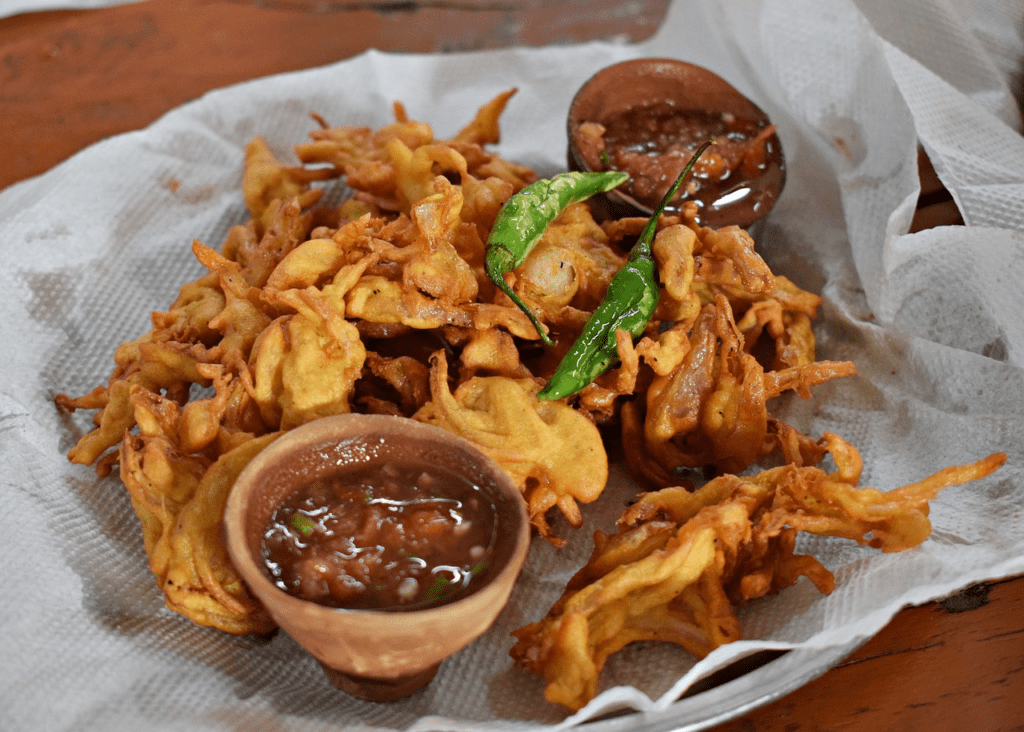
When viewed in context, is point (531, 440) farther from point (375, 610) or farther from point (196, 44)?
point (196, 44)

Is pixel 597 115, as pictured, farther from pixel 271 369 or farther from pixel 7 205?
pixel 7 205

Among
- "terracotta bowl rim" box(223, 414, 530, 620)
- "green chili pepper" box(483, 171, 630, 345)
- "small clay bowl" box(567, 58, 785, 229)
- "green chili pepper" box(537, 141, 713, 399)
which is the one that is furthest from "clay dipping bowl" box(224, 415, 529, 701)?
"small clay bowl" box(567, 58, 785, 229)

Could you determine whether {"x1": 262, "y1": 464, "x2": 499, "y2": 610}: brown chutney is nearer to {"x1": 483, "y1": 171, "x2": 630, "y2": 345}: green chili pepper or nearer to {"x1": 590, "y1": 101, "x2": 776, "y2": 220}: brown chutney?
{"x1": 483, "y1": 171, "x2": 630, "y2": 345}: green chili pepper

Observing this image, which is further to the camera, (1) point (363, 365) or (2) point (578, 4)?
(2) point (578, 4)

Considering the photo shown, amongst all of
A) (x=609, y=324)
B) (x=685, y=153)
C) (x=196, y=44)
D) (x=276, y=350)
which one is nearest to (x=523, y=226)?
(x=609, y=324)

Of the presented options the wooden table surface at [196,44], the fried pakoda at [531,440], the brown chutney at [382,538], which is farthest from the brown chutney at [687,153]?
the brown chutney at [382,538]

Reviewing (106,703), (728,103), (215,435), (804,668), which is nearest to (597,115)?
(728,103)
